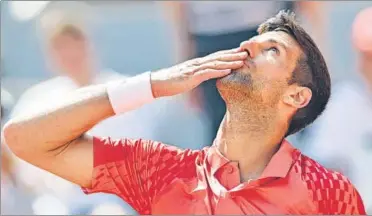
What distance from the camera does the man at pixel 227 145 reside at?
5.79 feet

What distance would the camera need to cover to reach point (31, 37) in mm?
1963

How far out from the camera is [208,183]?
1.80 metres

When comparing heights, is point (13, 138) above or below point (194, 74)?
below

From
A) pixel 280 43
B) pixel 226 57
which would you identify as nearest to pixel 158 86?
pixel 226 57

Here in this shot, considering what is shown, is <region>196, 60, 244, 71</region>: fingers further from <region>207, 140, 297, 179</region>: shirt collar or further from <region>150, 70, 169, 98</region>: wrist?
<region>207, 140, 297, 179</region>: shirt collar

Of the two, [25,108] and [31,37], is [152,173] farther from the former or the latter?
[31,37]

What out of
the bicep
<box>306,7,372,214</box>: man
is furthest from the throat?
the bicep

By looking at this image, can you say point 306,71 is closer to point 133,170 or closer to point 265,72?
point 265,72

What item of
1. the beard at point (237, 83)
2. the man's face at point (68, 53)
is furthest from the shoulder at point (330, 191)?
the man's face at point (68, 53)

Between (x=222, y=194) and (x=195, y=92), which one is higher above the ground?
(x=195, y=92)

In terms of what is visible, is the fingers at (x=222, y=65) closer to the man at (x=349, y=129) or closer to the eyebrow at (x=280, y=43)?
the eyebrow at (x=280, y=43)

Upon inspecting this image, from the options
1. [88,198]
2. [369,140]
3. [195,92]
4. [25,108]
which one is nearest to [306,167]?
[369,140]

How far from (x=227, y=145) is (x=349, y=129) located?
30 cm

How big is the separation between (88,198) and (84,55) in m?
0.36
